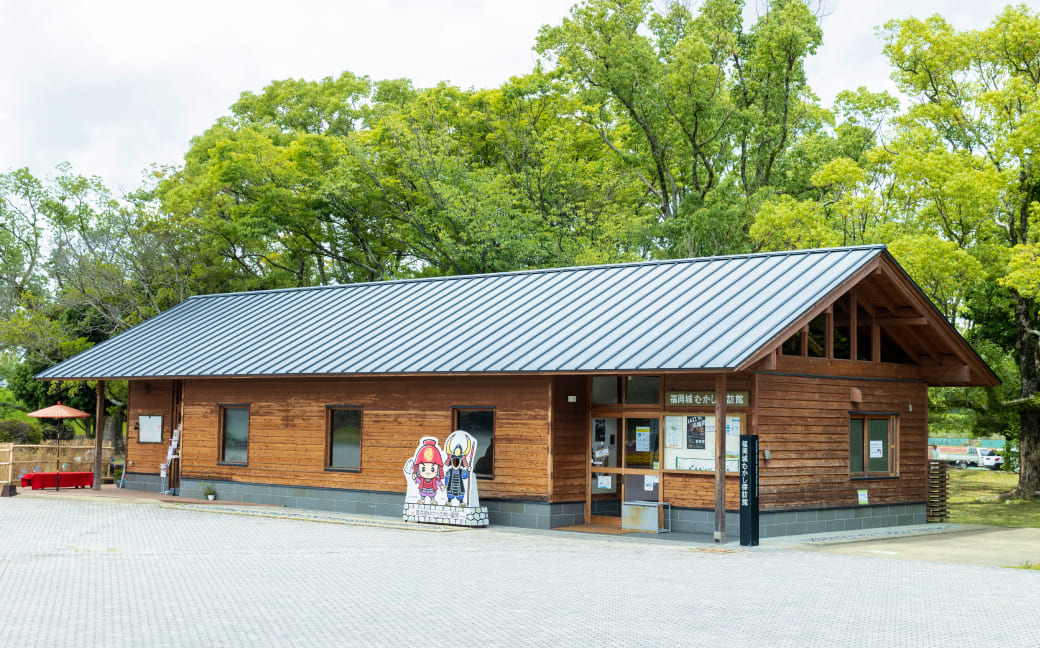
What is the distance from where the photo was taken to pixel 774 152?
130 ft

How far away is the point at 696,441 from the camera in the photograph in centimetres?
1789

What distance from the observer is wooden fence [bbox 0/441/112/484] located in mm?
26859

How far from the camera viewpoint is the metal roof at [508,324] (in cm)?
1730

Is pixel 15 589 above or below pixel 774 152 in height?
below

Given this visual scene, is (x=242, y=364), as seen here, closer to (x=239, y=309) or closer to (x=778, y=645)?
(x=239, y=309)

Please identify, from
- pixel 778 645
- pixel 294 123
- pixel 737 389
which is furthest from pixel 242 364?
pixel 294 123

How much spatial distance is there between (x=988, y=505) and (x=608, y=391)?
566 inches

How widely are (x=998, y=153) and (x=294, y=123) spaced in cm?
3326

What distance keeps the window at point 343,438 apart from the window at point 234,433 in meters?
2.49

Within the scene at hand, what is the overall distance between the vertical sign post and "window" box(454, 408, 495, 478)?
5.02 meters

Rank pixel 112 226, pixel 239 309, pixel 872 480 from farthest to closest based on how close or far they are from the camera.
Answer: pixel 112 226, pixel 239 309, pixel 872 480

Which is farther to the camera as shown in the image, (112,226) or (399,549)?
(112,226)

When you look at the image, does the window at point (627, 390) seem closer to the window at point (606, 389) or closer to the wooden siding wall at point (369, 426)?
the window at point (606, 389)

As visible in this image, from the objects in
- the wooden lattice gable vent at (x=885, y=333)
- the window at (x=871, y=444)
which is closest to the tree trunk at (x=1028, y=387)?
the wooden lattice gable vent at (x=885, y=333)
